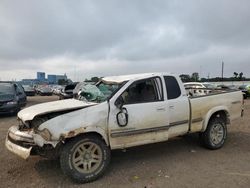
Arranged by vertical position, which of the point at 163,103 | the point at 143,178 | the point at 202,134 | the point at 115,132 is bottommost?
the point at 143,178

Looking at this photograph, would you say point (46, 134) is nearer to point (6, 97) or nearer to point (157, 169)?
point (157, 169)

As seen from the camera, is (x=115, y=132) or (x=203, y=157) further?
(x=203, y=157)

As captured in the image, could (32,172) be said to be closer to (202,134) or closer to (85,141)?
(85,141)

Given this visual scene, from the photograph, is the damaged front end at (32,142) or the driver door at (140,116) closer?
the damaged front end at (32,142)

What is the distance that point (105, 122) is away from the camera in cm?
457

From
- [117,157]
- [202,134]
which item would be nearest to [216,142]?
[202,134]

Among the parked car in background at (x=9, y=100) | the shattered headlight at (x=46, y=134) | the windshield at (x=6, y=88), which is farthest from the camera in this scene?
the windshield at (x=6, y=88)

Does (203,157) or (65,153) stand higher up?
(65,153)

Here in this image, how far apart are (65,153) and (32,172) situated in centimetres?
106

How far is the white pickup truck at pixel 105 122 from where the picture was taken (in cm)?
430

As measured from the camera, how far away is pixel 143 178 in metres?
4.54

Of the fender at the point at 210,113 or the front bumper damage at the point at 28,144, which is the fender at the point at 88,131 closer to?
the front bumper damage at the point at 28,144

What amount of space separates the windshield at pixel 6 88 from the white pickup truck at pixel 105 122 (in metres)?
8.13

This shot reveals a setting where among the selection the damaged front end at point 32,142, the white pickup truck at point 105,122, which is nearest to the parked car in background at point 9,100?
the white pickup truck at point 105,122
